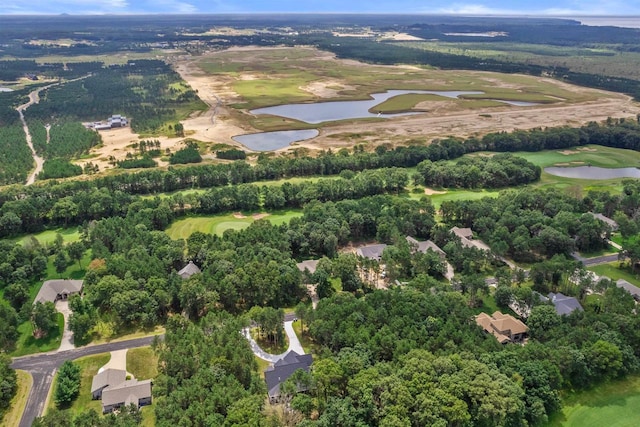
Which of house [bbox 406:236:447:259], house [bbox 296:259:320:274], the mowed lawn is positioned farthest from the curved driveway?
the mowed lawn

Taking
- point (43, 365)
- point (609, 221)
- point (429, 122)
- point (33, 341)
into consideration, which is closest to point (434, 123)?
point (429, 122)

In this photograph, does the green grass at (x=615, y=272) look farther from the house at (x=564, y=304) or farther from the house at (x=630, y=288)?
the house at (x=564, y=304)

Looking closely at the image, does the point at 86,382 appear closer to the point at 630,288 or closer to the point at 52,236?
the point at 52,236

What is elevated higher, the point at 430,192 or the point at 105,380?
the point at 430,192

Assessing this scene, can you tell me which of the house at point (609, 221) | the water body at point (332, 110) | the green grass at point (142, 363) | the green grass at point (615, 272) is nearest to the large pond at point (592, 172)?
the house at point (609, 221)

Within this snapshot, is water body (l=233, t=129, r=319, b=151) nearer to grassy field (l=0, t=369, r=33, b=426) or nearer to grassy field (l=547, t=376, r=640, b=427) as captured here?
grassy field (l=0, t=369, r=33, b=426)

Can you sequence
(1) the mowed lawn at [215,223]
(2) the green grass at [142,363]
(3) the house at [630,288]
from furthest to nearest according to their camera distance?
(1) the mowed lawn at [215,223], (3) the house at [630,288], (2) the green grass at [142,363]
